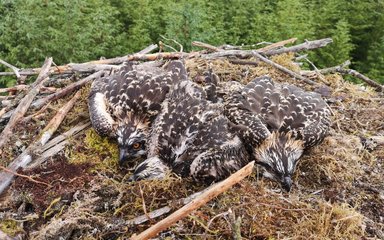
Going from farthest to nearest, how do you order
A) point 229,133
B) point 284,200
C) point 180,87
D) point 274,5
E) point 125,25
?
point 274,5 < point 125,25 < point 180,87 < point 229,133 < point 284,200

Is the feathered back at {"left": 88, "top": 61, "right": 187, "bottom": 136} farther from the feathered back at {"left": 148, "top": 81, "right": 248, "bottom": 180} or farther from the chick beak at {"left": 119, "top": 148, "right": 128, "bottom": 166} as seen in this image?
the chick beak at {"left": 119, "top": 148, "right": 128, "bottom": 166}

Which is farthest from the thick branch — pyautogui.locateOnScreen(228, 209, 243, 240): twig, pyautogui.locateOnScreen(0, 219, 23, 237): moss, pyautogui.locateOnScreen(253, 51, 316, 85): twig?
pyautogui.locateOnScreen(253, 51, 316, 85): twig

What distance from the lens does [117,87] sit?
4.73m

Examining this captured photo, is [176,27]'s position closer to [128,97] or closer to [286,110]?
[128,97]

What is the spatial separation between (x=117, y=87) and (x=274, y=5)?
11.2 metres

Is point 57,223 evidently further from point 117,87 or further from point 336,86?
point 336,86

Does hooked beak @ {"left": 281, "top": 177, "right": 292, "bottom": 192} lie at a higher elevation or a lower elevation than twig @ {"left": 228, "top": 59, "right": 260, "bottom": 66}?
lower

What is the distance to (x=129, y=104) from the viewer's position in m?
4.59

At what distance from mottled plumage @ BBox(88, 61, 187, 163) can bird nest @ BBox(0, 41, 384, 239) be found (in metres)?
0.22

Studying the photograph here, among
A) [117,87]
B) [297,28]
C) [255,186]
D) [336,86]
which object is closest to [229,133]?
[255,186]

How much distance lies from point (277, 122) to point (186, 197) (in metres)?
1.21

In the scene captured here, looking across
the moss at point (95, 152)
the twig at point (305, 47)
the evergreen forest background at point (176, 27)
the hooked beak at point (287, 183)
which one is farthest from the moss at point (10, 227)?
the evergreen forest background at point (176, 27)

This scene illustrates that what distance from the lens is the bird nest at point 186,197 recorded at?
355 centimetres

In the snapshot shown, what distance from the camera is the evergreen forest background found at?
10.4 meters
